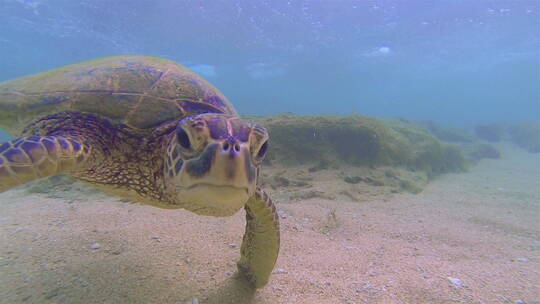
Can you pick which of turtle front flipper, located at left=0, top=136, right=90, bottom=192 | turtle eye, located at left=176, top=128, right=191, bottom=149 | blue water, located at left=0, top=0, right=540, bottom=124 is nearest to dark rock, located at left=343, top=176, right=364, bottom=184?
turtle eye, located at left=176, top=128, right=191, bottom=149

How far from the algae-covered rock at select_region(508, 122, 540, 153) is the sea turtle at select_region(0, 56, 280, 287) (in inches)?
794

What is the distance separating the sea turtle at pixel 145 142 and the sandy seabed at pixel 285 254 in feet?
1.91

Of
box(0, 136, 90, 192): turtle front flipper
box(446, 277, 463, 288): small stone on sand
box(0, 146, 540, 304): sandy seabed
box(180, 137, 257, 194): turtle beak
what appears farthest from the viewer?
box(446, 277, 463, 288): small stone on sand

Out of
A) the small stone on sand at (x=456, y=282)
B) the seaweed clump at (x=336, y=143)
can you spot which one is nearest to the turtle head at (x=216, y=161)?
the small stone on sand at (x=456, y=282)

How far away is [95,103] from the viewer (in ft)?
7.99

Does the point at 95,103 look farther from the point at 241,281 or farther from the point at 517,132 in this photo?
Answer: the point at 517,132

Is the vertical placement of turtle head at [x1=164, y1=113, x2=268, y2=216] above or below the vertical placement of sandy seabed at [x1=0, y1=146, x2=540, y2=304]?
above

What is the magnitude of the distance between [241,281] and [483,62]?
193 ft

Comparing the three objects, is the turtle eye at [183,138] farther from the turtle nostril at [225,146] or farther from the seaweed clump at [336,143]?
the seaweed clump at [336,143]

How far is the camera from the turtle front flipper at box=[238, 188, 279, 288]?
7.73 feet

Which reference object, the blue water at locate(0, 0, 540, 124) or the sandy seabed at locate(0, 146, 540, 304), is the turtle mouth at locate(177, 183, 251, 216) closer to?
the sandy seabed at locate(0, 146, 540, 304)

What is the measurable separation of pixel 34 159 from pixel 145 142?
73 centimetres

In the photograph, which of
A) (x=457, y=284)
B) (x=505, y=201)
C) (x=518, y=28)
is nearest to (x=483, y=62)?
(x=518, y=28)

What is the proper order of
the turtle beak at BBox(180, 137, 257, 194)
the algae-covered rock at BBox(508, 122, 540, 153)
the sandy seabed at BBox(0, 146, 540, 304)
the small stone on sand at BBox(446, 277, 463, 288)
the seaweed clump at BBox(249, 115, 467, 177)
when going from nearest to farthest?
the turtle beak at BBox(180, 137, 257, 194) → the sandy seabed at BBox(0, 146, 540, 304) → the small stone on sand at BBox(446, 277, 463, 288) → the seaweed clump at BBox(249, 115, 467, 177) → the algae-covered rock at BBox(508, 122, 540, 153)
